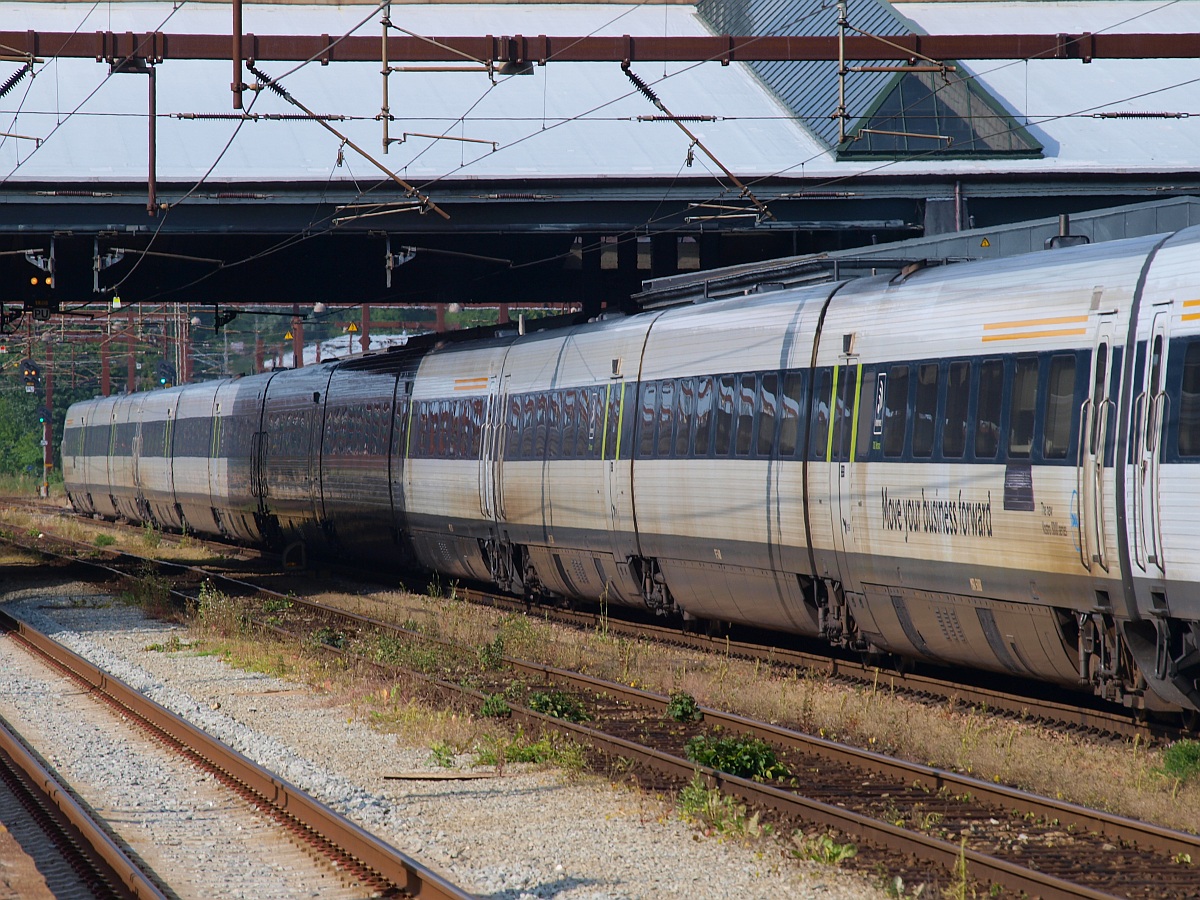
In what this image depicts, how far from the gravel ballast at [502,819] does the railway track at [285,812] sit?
30cm

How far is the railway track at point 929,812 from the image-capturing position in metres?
7.38

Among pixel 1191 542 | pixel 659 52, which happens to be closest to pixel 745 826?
pixel 1191 542

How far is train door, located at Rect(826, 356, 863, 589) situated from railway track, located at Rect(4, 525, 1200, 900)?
6.58ft

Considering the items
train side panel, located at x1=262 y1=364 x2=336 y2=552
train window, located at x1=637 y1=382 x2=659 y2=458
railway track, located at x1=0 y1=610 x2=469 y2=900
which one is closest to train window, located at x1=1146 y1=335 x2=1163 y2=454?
railway track, located at x1=0 y1=610 x2=469 y2=900

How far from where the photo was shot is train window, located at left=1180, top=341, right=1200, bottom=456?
9352 millimetres

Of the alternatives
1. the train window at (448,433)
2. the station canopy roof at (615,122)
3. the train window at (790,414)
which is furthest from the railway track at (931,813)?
the station canopy roof at (615,122)

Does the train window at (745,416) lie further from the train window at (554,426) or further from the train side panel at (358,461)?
the train side panel at (358,461)

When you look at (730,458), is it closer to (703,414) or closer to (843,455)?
(703,414)

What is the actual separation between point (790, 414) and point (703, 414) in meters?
1.62

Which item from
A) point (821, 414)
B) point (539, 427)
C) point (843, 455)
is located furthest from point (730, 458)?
point (539, 427)

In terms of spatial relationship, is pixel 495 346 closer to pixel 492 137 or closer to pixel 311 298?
pixel 492 137

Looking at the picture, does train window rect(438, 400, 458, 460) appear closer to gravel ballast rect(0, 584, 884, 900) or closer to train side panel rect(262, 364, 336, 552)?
train side panel rect(262, 364, 336, 552)

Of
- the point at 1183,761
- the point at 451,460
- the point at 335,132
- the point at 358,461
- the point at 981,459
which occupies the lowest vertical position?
the point at 1183,761

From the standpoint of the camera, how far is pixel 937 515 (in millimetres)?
11766
